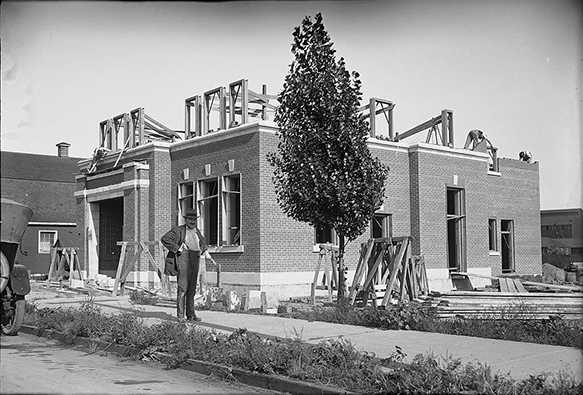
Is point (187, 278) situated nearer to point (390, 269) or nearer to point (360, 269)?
point (360, 269)

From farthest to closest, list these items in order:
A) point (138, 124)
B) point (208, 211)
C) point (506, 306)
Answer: point (138, 124) → point (208, 211) → point (506, 306)

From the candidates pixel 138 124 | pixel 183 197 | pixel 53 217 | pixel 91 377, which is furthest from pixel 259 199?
pixel 53 217

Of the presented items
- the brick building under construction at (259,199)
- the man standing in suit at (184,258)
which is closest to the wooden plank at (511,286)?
the brick building under construction at (259,199)

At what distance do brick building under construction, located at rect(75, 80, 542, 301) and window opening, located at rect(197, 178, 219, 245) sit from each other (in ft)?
0.11

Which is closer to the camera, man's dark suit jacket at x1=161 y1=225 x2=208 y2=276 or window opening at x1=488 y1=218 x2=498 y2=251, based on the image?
man's dark suit jacket at x1=161 y1=225 x2=208 y2=276

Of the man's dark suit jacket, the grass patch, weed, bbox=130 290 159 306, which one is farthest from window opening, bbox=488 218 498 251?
the man's dark suit jacket

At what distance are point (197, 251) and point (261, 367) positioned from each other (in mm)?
4692

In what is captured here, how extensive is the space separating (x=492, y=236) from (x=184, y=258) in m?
19.1

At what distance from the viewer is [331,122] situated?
1259cm

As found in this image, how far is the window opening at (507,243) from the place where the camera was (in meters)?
28.7

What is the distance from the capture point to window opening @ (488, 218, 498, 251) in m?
27.4

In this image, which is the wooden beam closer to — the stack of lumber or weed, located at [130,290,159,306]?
the stack of lumber

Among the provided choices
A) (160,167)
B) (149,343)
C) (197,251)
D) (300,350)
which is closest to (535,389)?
(300,350)

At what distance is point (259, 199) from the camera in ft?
62.3
